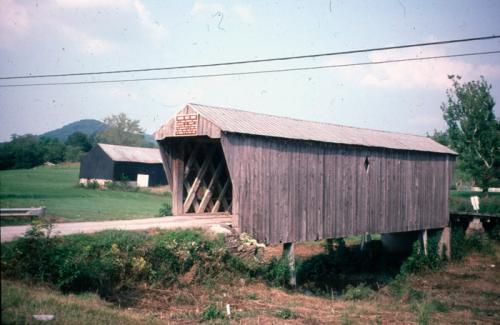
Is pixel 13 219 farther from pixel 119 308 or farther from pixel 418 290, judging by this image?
pixel 418 290

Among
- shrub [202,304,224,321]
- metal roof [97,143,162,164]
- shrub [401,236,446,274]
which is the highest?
metal roof [97,143,162,164]

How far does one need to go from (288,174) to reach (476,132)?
116 ft

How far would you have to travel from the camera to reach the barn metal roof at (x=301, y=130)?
13086 mm

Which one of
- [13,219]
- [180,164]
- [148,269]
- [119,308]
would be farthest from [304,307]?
[13,219]

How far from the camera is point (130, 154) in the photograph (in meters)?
43.6

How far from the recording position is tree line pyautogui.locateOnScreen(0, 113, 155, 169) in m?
17.3

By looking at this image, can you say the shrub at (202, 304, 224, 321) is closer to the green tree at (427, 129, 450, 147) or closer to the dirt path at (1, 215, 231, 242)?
the dirt path at (1, 215, 231, 242)

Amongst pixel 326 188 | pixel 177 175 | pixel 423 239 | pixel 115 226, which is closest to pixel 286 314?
pixel 115 226

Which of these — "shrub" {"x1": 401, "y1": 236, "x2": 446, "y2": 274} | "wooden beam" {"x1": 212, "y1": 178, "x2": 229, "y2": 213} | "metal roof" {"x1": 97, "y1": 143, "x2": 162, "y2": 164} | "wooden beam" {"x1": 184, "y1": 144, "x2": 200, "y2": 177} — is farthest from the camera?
"metal roof" {"x1": 97, "y1": 143, "x2": 162, "y2": 164}

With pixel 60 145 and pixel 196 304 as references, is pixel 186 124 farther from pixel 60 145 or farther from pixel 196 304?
pixel 60 145

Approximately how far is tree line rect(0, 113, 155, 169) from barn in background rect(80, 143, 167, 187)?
114 inches

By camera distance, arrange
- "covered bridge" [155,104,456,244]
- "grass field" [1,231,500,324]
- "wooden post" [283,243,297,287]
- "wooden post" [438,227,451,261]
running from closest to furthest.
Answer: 1. "grass field" [1,231,500,324]
2. "covered bridge" [155,104,456,244]
3. "wooden post" [283,243,297,287]
4. "wooden post" [438,227,451,261]

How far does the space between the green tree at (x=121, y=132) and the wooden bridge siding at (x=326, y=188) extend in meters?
77.8

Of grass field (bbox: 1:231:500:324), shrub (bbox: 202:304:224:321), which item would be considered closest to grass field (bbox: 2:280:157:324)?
grass field (bbox: 1:231:500:324)
